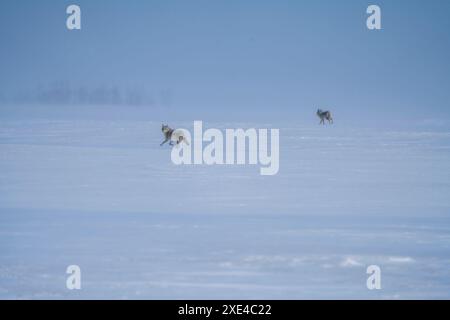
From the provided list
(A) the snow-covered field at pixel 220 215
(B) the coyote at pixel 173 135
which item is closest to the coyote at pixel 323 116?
(A) the snow-covered field at pixel 220 215

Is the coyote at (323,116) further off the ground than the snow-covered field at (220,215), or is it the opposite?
the coyote at (323,116)

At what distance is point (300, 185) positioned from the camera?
26.4 ft

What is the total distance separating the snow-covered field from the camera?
309 inches

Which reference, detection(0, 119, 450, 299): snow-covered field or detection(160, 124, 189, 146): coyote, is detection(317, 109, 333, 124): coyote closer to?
detection(0, 119, 450, 299): snow-covered field

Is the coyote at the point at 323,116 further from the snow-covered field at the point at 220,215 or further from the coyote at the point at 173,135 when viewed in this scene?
the coyote at the point at 173,135

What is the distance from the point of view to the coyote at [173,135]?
26.4 ft

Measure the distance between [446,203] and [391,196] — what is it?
1.06 feet

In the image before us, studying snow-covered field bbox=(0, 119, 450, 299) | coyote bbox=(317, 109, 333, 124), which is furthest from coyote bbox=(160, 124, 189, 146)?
coyote bbox=(317, 109, 333, 124)

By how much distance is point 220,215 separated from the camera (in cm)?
800

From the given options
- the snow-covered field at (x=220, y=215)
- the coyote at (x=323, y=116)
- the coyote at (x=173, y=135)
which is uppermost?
the coyote at (x=323, y=116)

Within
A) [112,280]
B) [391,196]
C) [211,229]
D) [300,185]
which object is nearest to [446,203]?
[391,196]

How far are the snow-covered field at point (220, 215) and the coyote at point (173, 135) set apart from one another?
0.05 metres

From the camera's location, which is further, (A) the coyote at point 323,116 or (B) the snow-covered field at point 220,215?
(A) the coyote at point 323,116
